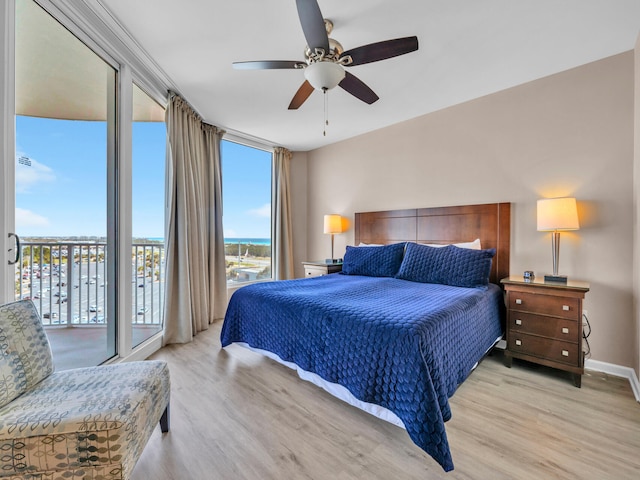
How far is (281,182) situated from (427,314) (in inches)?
142

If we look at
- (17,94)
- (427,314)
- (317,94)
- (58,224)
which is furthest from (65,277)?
(427,314)

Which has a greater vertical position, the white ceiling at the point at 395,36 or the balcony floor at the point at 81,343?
the white ceiling at the point at 395,36

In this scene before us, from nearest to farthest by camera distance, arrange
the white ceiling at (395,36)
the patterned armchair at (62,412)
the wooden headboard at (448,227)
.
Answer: the patterned armchair at (62,412)
the white ceiling at (395,36)
the wooden headboard at (448,227)

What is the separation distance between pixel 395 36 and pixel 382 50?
0.47 meters

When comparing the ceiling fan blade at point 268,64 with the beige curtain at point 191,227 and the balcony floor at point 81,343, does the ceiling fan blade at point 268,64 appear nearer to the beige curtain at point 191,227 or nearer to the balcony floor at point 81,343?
the beige curtain at point 191,227

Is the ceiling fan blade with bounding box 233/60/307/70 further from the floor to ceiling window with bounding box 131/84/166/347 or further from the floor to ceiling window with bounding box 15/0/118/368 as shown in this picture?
the floor to ceiling window with bounding box 131/84/166/347

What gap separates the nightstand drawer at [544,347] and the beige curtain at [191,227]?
10.6 ft

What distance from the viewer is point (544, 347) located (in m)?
2.23

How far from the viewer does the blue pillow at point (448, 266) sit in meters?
2.54

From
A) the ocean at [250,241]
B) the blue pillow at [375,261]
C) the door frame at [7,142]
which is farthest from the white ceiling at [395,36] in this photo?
the ocean at [250,241]

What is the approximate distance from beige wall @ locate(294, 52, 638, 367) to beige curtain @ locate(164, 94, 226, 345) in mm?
2523

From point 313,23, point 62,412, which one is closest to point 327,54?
point 313,23

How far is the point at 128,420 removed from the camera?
3.61ft

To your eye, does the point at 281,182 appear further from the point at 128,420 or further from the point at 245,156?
the point at 128,420
